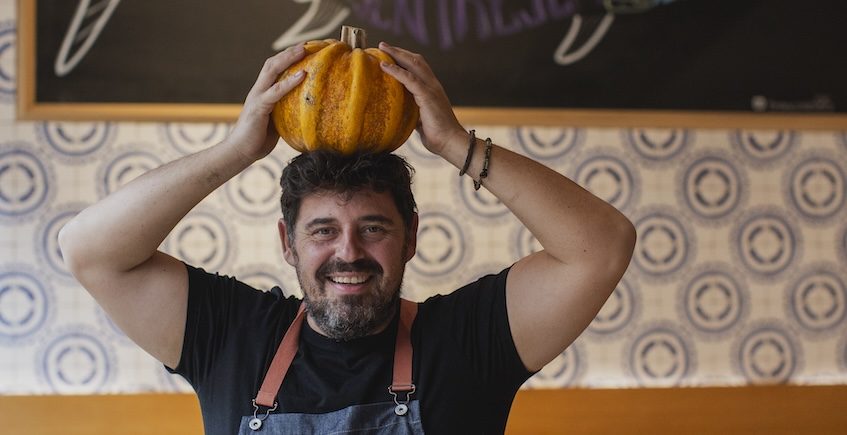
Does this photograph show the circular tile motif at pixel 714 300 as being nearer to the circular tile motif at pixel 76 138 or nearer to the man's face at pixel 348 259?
the man's face at pixel 348 259

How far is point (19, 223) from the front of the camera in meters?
2.03

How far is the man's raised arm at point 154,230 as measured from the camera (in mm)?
1268

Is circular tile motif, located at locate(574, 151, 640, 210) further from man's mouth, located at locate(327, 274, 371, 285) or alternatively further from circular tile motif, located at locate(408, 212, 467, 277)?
man's mouth, located at locate(327, 274, 371, 285)

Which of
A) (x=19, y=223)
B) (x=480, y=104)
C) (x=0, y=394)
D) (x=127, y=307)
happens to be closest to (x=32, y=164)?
(x=19, y=223)

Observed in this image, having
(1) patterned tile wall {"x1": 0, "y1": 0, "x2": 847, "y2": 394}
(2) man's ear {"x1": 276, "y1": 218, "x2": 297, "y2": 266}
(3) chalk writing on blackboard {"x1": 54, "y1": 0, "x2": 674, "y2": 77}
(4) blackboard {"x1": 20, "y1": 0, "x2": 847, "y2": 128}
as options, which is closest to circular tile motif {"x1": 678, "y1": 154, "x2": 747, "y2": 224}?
(1) patterned tile wall {"x1": 0, "y1": 0, "x2": 847, "y2": 394}

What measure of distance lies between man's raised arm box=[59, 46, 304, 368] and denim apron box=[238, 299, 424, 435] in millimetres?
177

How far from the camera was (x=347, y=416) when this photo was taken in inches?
51.1

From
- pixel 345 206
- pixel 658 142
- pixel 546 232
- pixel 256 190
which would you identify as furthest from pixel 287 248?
pixel 658 142

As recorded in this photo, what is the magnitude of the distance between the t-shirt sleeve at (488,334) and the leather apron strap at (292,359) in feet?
0.21

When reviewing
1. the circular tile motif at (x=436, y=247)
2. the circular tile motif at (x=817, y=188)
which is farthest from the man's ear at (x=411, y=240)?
the circular tile motif at (x=817, y=188)

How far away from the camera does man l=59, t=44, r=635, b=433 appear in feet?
4.26

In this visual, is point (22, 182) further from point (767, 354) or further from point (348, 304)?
point (767, 354)

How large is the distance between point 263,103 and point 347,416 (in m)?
0.46

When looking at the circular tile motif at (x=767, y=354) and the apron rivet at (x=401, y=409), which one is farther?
the circular tile motif at (x=767, y=354)
